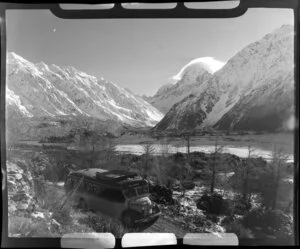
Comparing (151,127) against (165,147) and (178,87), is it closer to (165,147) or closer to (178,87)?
(165,147)

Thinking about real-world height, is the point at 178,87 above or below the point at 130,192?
above

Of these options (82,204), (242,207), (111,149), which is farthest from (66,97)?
(242,207)

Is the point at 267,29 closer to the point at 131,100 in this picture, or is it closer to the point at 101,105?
the point at 131,100

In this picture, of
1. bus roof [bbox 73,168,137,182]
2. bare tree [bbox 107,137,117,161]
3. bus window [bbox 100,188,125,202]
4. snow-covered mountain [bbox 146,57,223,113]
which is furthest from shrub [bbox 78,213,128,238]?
snow-covered mountain [bbox 146,57,223,113]

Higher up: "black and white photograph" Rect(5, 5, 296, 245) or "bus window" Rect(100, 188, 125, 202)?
"black and white photograph" Rect(5, 5, 296, 245)

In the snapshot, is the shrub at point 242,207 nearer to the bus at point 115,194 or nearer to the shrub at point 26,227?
the bus at point 115,194

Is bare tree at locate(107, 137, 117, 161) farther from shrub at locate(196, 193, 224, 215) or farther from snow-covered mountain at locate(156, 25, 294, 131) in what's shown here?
shrub at locate(196, 193, 224, 215)

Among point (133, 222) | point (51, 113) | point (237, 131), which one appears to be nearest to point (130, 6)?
point (51, 113)
